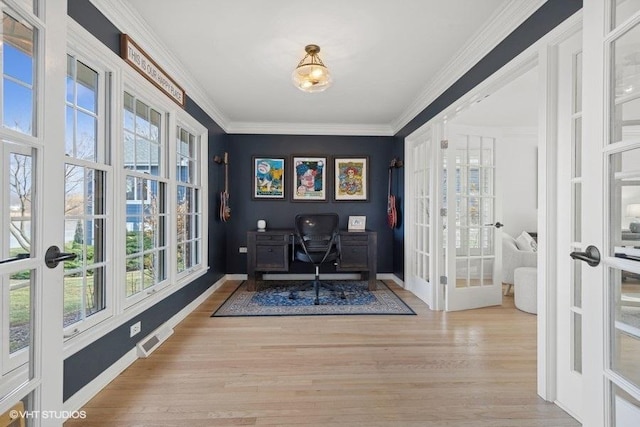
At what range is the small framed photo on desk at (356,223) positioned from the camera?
15.2ft

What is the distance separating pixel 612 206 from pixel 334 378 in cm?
169

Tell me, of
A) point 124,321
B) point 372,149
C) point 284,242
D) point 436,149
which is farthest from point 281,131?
point 124,321

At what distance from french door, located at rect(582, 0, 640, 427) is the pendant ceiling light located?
5.28 feet

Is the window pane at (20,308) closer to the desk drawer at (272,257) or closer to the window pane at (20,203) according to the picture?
the window pane at (20,203)

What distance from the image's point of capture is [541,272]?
176 cm

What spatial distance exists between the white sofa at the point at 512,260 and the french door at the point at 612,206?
315 cm

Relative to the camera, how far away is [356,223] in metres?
4.64

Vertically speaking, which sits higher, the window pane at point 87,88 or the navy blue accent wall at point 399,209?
the window pane at point 87,88

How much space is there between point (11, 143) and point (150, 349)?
179 cm

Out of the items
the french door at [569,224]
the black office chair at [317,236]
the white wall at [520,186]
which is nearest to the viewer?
the french door at [569,224]

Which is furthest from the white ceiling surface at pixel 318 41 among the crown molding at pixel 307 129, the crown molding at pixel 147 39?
the crown molding at pixel 307 129

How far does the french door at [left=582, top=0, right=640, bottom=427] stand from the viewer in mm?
1018

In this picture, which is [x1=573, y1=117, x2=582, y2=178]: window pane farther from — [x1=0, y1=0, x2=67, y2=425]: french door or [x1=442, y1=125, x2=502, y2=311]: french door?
[x1=0, y1=0, x2=67, y2=425]: french door

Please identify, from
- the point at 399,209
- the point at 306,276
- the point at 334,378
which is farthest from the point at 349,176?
the point at 334,378
